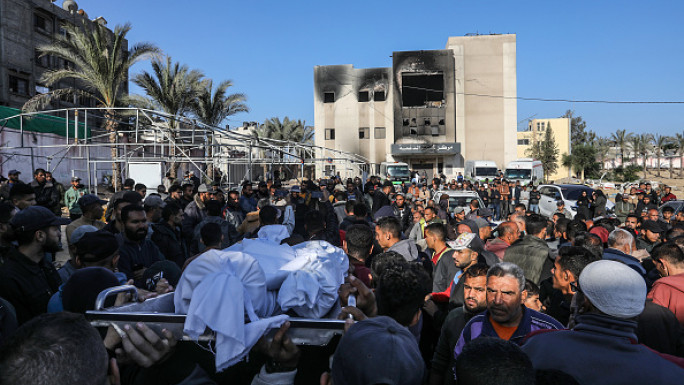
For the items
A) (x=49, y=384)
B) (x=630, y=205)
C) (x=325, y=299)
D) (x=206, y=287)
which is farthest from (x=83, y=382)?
(x=630, y=205)

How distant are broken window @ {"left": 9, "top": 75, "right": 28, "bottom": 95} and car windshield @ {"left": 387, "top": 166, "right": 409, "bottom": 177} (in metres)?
24.6

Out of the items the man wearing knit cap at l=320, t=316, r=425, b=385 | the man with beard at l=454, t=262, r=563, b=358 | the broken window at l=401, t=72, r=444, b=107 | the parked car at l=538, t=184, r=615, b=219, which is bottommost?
the parked car at l=538, t=184, r=615, b=219

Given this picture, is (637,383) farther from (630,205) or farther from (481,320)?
(630,205)

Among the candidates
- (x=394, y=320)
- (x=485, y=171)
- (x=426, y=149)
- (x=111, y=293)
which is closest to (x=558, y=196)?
(x=485, y=171)

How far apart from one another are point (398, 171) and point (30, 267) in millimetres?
28796

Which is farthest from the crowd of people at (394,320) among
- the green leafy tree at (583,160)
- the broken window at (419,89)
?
the green leafy tree at (583,160)

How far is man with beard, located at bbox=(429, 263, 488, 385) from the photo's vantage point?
2906 mm

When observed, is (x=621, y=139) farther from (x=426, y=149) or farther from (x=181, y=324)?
(x=181, y=324)

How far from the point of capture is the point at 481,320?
9.29 ft

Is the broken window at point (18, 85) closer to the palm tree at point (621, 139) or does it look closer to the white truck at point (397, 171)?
the white truck at point (397, 171)

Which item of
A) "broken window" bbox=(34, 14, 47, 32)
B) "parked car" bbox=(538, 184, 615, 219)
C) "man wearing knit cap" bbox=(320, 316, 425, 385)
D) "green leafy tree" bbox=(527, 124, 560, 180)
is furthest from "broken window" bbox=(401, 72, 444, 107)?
"man wearing knit cap" bbox=(320, 316, 425, 385)

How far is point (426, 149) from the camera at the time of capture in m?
43.1

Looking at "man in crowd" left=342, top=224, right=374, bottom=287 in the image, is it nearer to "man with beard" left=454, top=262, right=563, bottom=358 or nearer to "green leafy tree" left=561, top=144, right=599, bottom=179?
"man with beard" left=454, top=262, right=563, bottom=358

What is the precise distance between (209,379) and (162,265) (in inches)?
68.3
